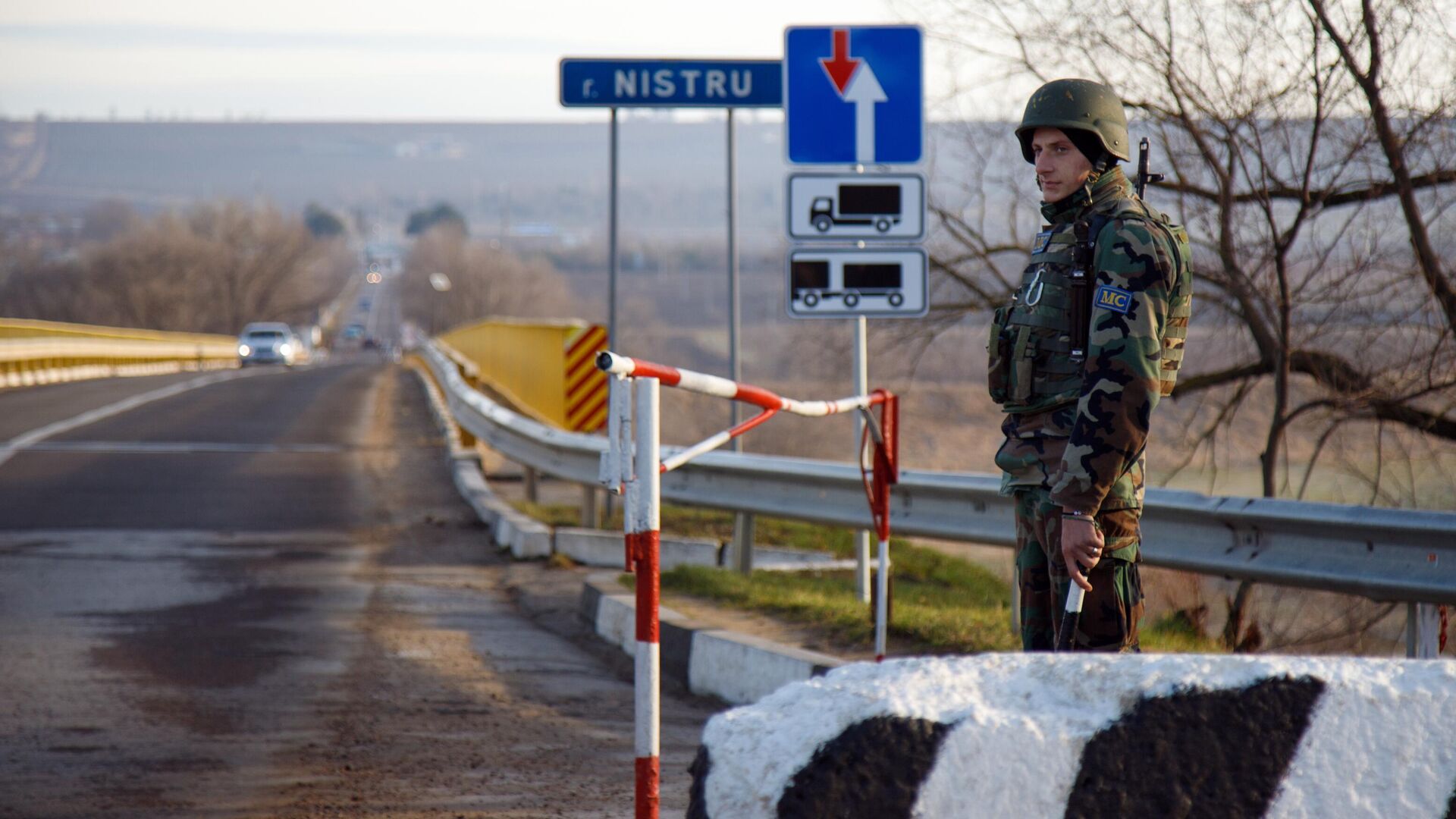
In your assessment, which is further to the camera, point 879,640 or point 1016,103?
point 1016,103

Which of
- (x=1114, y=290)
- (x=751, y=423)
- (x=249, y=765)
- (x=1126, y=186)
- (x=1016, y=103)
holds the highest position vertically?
(x=1016, y=103)

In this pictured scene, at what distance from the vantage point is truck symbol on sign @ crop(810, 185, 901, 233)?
703cm

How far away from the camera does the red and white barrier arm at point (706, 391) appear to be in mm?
3320

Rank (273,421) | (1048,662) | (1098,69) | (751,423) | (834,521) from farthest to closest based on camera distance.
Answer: (273,421)
(1098,69)
(834,521)
(751,423)
(1048,662)

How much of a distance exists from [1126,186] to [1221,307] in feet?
29.3

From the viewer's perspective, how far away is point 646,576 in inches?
130

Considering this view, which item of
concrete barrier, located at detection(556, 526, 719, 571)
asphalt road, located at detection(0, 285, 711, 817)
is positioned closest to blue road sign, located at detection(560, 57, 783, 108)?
concrete barrier, located at detection(556, 526, 719, 571)

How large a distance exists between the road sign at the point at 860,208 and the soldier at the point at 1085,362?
11.4 feet

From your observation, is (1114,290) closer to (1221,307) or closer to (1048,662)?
(1048,662)

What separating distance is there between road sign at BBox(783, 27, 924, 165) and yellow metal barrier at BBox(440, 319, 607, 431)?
191 inches

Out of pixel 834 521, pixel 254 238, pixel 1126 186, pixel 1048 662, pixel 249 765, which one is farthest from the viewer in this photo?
pixel 254 238

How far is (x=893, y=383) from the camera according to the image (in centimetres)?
1478

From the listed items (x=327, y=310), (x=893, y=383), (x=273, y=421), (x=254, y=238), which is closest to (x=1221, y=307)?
(x=893, y=383)

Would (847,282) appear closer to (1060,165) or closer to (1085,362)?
(1060,165)
